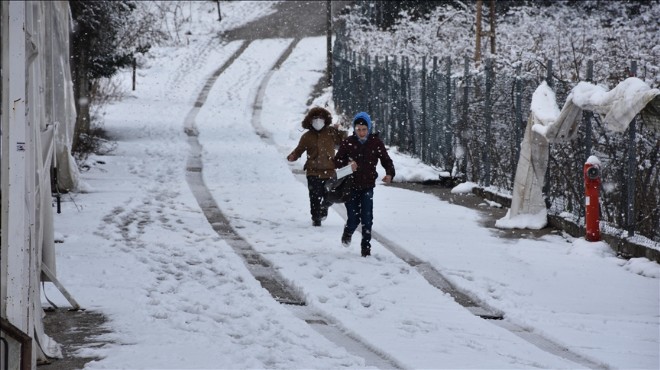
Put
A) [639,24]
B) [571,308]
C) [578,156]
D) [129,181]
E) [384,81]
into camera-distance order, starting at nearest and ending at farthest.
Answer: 1. [571,308]
2. [578,156]
3. [129,181]
4. [384,81]
5. [639,24]

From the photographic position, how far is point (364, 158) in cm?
1167

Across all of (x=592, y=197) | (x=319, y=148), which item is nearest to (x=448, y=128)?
(x=319, y=148)

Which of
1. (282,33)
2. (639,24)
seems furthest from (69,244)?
(282,33)

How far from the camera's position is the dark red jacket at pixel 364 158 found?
11.6m

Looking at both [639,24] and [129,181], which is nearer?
[129,181]

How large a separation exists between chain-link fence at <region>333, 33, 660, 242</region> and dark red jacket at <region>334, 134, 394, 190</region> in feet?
8.88

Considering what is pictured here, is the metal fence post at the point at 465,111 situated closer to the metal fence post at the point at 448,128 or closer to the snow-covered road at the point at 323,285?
the metal fence post at the point at 448,128

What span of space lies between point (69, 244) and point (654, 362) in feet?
21.6

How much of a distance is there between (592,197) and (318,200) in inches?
139

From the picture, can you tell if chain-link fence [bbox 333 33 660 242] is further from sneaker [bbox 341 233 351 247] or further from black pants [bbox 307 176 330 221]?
sneaker [bbox 341 233 351 247]

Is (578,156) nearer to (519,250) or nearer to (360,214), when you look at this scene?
(519,250)

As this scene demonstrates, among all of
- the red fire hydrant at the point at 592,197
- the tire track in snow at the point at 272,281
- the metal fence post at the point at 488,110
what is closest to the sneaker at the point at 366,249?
the tire track in snow at the point at 272,281

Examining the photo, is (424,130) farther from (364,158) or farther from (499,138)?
(364,158)

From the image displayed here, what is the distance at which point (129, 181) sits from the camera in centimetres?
1833
